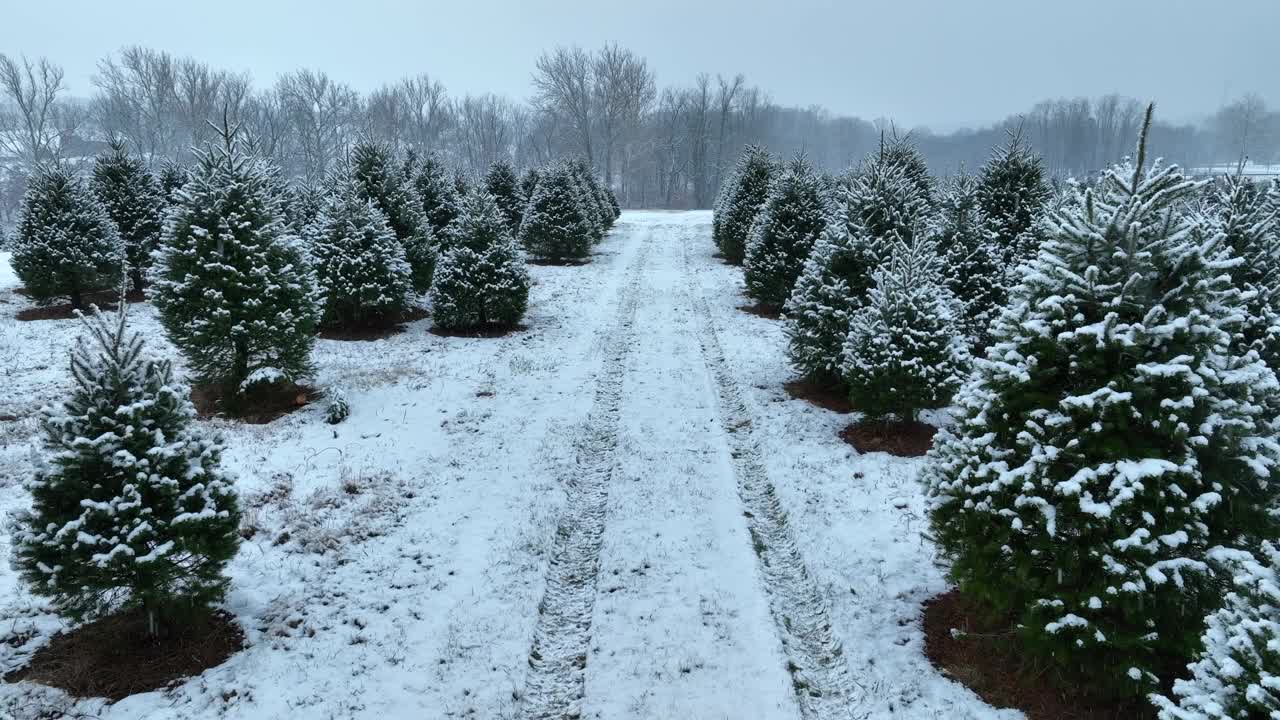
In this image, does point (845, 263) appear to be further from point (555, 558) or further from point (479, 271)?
point (479, 271)

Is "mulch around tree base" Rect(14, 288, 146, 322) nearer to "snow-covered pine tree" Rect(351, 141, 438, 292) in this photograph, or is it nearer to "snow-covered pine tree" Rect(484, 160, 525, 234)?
"snow-covered pine tree" Rect(351, 141, 438, 292)

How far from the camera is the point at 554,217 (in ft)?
107

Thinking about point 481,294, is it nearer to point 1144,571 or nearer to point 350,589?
point 350,589

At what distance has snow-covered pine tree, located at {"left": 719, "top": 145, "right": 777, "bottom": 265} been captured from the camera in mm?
31766

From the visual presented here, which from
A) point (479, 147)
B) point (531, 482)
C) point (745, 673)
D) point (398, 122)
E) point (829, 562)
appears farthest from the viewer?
point (479, 147)

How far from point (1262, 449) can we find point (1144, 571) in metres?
1.33

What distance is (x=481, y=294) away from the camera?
766 inches

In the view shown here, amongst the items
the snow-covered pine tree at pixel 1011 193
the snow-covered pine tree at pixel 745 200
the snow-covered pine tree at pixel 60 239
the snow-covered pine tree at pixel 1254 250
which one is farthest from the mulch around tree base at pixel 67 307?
the snow-covered pine tree at pixel 1254 250

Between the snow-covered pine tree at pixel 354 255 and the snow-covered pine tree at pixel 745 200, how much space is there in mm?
17200

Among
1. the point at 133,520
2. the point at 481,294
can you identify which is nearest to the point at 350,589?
the point at 133,520

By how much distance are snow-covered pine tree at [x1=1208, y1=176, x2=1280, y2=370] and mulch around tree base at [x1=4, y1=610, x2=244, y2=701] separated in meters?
13.2

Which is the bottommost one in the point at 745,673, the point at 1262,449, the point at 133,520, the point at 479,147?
the point at 745,673

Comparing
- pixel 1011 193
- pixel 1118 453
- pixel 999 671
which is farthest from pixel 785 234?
pixel 1118 453

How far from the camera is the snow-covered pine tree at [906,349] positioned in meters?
11.8
